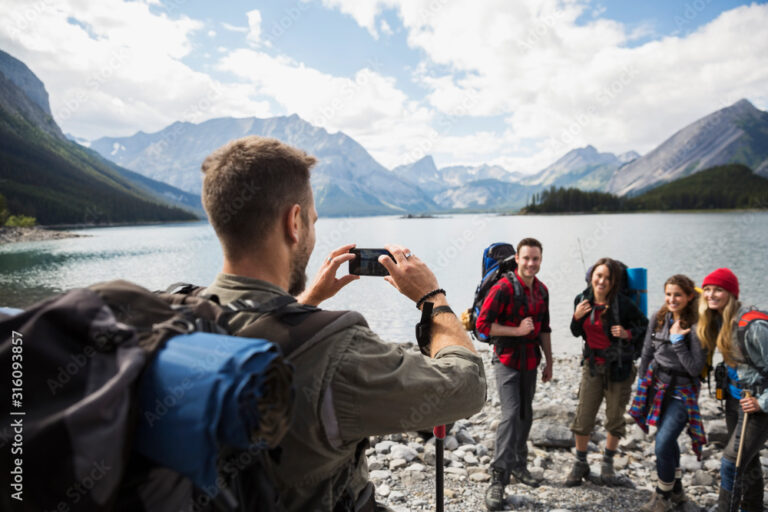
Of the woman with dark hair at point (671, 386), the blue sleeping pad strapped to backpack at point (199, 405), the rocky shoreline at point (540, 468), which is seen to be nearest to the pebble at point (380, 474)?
the rocky shoreline at point (540, 468)

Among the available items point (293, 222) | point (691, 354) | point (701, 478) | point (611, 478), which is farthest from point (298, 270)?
point (701, 478)

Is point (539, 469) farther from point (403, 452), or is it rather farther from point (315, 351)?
point (315, 351)

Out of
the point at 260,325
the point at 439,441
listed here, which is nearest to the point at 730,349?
the point at 439,441

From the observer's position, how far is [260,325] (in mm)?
1809

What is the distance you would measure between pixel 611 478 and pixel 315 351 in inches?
287

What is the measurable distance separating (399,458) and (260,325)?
652cm

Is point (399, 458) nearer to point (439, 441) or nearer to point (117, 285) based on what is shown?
point (439, 441)

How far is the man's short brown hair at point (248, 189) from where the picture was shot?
2.10 meters

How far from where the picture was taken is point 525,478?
23.1 ft

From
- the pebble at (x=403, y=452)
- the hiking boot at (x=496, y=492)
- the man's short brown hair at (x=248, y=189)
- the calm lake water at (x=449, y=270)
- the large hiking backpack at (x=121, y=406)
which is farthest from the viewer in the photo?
the calm lake water at (x=449, y=270)

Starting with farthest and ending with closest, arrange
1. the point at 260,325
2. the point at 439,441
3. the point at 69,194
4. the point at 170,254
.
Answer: the point at 69,194, the point at 170,254, the point at 439,441, the point at 260,325

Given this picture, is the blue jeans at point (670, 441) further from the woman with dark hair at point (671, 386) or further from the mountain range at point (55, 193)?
the mountain range at point (55, 193)

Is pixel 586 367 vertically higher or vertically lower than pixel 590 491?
higher

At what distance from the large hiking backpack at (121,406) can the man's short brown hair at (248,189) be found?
30.9 inches
